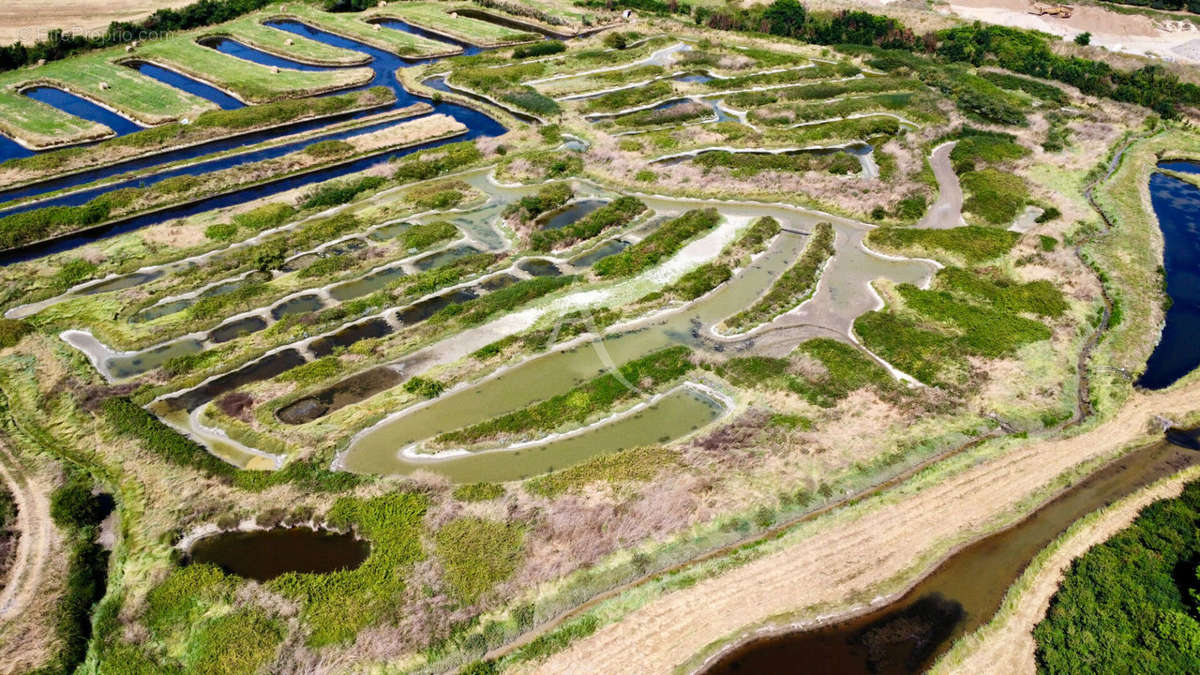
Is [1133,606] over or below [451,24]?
below

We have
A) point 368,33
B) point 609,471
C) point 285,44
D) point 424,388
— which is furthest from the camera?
point 368,33

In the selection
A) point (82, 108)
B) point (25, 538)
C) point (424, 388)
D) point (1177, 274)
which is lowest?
point (25, 538)

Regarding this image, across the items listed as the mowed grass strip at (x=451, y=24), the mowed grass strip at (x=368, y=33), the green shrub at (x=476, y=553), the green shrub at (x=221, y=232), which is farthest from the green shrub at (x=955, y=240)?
the mowed grass strip at (x=368, y=33)

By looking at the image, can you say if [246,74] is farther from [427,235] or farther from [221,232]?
[427,235]

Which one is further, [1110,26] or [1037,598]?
[1110,26]

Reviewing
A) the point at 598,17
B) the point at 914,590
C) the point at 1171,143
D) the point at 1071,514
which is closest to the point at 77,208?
the point at 914,590

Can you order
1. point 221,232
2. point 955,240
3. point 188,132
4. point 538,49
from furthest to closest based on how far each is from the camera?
point 538,49, point 188,132, point 955,240, point 221,232

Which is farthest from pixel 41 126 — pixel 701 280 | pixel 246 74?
pixel 701 280
